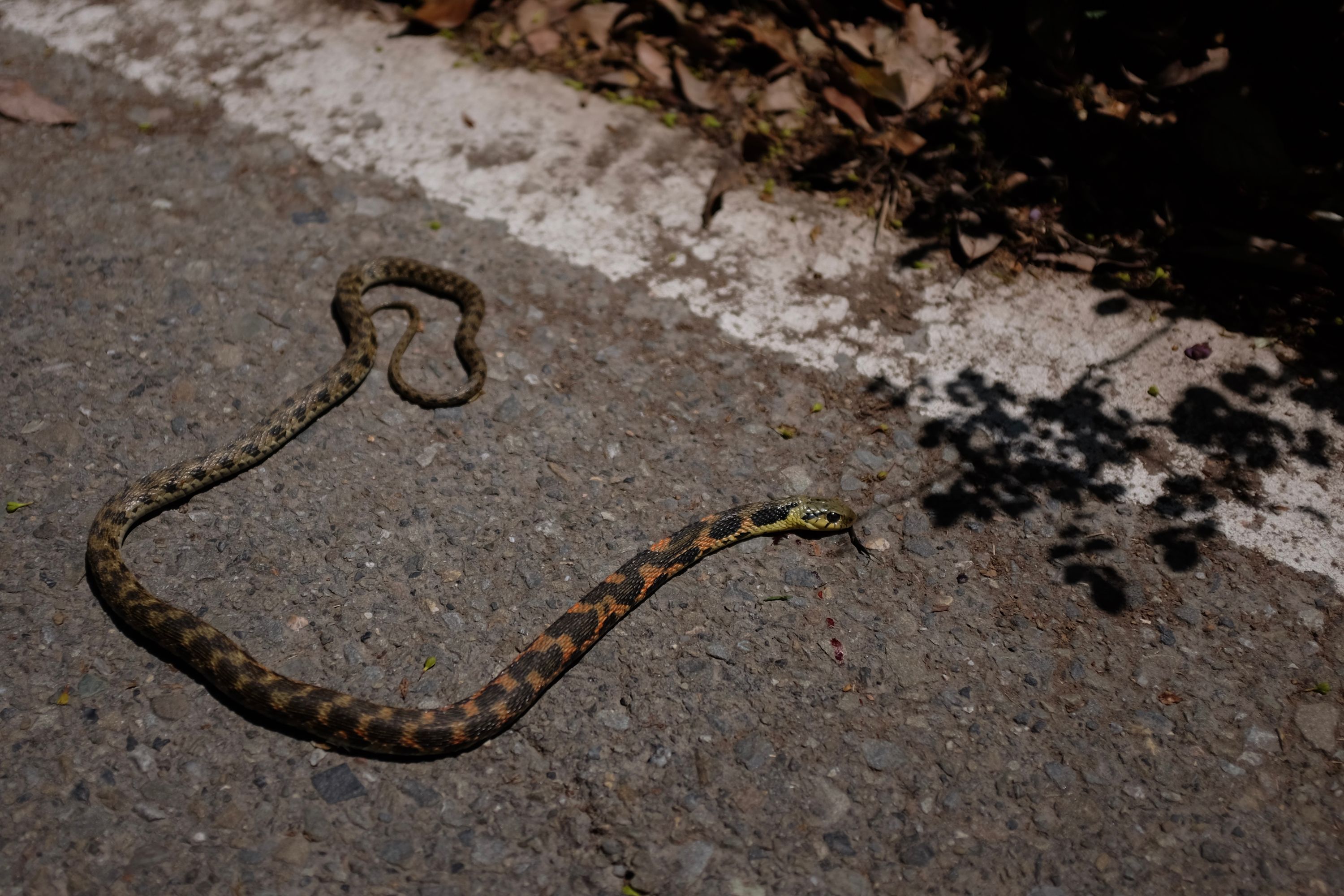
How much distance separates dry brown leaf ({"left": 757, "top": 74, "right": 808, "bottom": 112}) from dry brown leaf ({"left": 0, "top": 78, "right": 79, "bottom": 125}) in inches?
205

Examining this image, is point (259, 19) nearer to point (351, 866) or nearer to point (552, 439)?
point (552, 439)

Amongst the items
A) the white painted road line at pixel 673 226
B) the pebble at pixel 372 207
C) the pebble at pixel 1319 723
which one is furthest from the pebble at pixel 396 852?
the pebble at pixel 372 207

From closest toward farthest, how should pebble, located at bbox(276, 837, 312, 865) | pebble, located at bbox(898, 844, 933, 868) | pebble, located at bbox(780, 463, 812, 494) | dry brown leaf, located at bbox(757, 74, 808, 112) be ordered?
1. pebble, located at bbox(276, 837, 312, 865)
2. pebble, located at bbox(898, 844, 933, 868)
3. pebble, located at bbox(780, 463, 812, 494)
4. dry brown leaf, located at bbox(757, 74, 808, 112)

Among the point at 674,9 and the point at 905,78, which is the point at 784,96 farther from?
the point at 674,9

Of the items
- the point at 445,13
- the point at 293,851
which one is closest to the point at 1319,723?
the point at 293,851

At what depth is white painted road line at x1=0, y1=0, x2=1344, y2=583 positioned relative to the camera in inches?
211

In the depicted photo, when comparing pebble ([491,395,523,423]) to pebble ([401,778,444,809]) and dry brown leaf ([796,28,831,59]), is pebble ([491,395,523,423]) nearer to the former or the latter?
pebble ([401,778,444,809])

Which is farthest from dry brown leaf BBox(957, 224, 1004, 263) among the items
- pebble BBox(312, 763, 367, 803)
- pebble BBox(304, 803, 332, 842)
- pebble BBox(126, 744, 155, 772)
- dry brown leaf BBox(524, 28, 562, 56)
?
pebble BBox(126, 744, 155, 772)

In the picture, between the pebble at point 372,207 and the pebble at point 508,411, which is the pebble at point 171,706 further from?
the pebble at point 372,207

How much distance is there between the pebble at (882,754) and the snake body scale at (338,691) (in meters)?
1.20

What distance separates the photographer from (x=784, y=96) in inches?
266

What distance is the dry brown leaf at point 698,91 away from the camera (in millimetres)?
6828

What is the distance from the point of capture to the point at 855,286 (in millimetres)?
5977

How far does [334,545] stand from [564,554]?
1207mm
